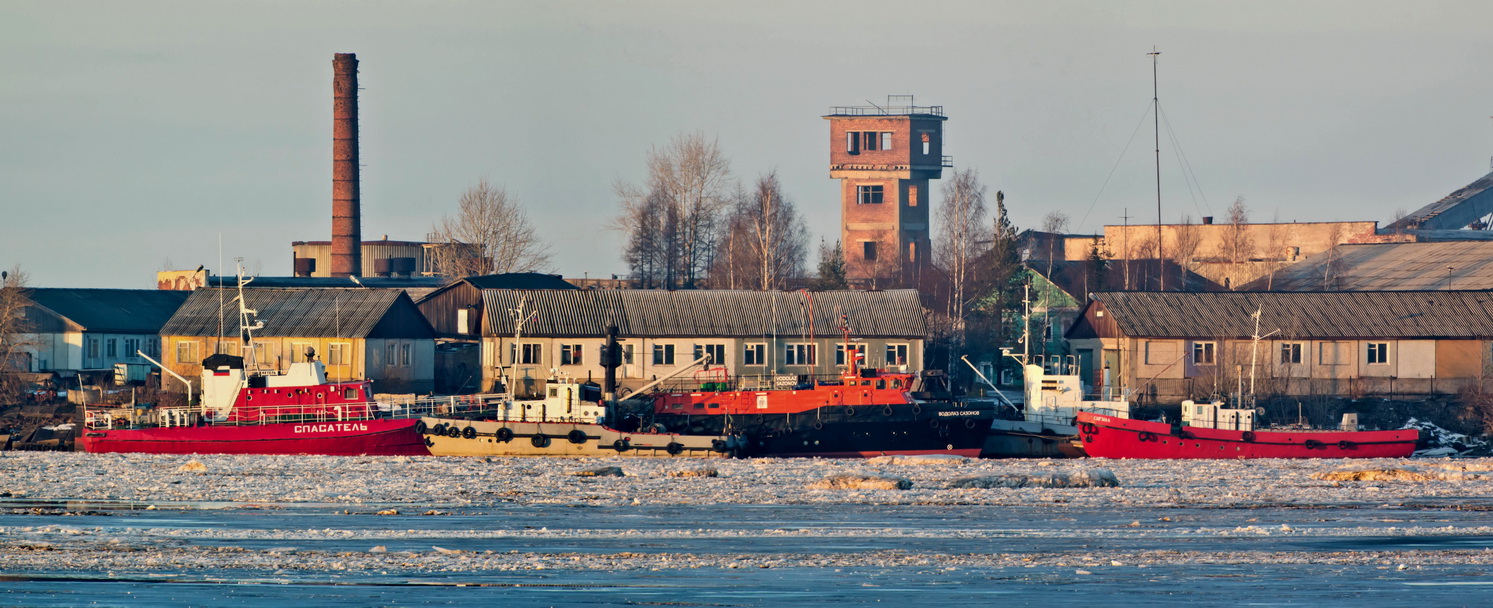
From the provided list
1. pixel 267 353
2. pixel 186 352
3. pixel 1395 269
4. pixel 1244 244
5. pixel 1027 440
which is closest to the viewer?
pixel 1027 440

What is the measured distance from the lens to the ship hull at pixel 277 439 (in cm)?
4572

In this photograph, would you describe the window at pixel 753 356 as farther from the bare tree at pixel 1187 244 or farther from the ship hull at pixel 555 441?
the bare tree at pixel 1187 244

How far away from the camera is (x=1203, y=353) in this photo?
5866 centimetres

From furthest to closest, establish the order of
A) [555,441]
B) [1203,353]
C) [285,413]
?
[1203,353]
[285,413]
[555,441]

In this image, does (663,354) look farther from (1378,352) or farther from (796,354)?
(1378,352)

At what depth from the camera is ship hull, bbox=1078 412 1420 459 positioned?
4684 centimetres

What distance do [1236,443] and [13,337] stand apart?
41544 millimetres

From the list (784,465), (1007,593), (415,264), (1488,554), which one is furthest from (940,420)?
(415,264)

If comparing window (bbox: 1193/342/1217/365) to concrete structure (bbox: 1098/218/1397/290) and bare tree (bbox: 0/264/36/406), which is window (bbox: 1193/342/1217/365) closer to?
concrete structure (bbox: 1098/218/1397/290)

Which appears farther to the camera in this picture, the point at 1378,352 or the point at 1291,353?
the point at 1378,352

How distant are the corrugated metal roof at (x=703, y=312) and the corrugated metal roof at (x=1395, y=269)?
66.4 feet

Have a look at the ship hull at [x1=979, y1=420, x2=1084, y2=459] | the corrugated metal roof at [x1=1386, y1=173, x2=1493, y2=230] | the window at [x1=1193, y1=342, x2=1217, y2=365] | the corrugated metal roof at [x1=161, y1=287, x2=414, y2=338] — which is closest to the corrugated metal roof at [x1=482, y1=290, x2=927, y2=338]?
the corrugated metal roof at [x1=161, y1=287, x2=414, y2=338]

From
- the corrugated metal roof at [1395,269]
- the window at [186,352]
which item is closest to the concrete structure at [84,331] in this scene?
the window at [186,352]

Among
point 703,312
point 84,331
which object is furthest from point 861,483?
point 84,331
